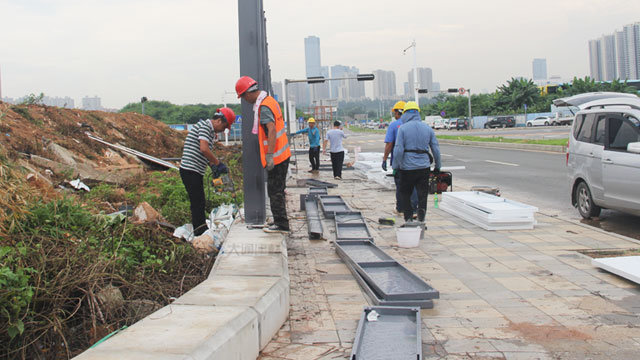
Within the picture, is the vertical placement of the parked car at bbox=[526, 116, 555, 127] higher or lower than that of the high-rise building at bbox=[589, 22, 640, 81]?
lower

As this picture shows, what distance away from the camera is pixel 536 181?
14133mm

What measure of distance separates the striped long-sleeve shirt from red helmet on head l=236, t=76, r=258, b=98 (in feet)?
2.52

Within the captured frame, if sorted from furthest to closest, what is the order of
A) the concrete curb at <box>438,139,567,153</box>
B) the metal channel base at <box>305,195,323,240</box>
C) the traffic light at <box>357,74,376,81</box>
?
the traffic light at <box>357,74,376,81</box> < the concrete curb at <box>438,139,567,153</box> < the metal channel base at <box>305,195,323,240</box>

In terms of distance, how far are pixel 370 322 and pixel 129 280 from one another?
6.63ft

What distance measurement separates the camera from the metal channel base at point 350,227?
25.2 ft

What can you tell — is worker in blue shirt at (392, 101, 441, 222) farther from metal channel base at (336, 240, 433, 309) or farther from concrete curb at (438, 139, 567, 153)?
concrete curb at (438, 139, 567, 153)

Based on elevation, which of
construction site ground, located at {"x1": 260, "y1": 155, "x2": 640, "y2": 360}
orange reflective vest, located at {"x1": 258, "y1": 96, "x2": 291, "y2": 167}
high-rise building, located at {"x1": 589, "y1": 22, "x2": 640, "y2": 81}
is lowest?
construction site ground, located at {"x1": 260, "y1": 155, "x2": 640, "y2": 360}

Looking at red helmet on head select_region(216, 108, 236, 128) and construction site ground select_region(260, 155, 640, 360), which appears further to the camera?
red helmet on head select_region(216, 108, 236, 128)

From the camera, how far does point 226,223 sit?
23.5ft

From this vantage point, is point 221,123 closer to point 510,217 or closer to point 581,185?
point 510,217

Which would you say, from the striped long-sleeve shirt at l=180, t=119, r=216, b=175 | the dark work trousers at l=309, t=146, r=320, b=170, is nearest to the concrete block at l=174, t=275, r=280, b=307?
the striped long-sleeve shirt at l=180, t=119, r=216, b=175

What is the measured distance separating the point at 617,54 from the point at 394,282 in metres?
159

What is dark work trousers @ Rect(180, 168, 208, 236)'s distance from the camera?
6.79m

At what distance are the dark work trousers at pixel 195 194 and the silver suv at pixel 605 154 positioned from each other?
5.99 metres
